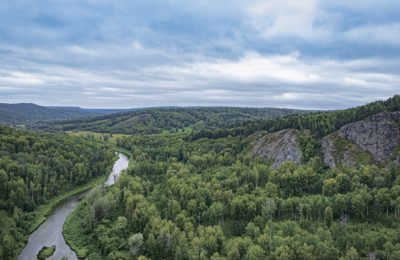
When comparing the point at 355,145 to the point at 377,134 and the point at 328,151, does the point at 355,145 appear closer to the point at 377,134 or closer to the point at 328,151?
the point at 377,134

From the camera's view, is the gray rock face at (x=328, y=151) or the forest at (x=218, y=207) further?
the gray rock face at (x=328, y=151)

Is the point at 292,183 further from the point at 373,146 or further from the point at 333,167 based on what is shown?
the point at 373,146

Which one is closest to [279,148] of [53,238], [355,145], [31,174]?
[355,145]

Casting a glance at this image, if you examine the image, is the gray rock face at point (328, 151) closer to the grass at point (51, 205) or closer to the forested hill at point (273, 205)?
the forested hill at point (273, 205)

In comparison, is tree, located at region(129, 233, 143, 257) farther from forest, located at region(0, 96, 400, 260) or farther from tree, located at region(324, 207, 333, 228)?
tree, located at region(324, 207, 333, 228)

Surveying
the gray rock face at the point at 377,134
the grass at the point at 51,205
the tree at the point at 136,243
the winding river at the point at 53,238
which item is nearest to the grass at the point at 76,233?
the winding river at the point at 53,238

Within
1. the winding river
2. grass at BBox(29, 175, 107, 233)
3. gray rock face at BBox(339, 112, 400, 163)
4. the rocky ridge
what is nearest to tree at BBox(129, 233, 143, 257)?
the winding river

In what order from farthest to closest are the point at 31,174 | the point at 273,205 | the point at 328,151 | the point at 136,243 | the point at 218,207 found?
1. the point at 328,151
2. the point at 31,174
3. the point at 218,207
4. the point at 273,205
5. the point at 136,243
